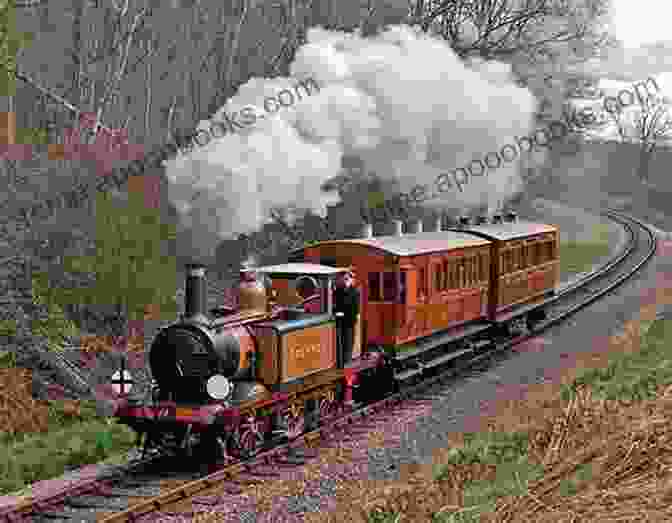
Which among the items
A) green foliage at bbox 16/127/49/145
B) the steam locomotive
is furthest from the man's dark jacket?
green foliage at bbox 16/127/49/145

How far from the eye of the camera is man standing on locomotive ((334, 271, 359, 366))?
504 inches

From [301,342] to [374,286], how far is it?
2.69 meters

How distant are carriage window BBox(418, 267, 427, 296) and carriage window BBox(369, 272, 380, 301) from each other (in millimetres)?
1096

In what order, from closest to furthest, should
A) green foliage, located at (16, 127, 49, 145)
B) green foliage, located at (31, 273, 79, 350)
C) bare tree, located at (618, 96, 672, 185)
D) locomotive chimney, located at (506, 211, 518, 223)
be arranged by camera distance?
green foliage, located at (31, 273, 79, 350) < green foliage, located at (16, 127, 49, 145) < locomotive chimney, located at (506, 211, 518, 223) < bare tree, located at (618, 96, 672, 185)

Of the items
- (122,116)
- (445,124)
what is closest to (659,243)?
(445,124)

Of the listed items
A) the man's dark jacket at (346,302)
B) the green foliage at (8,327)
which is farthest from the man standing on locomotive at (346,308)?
the green foliage at (8,327)

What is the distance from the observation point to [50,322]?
631 inches

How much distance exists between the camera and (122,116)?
2738cm

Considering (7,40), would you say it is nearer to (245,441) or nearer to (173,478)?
(245,441)

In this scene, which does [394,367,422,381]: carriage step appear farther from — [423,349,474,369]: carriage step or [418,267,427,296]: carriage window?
[418,267,427,296]: carriage window

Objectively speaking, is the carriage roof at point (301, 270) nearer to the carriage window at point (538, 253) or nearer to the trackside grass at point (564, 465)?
the trackside grass at point (564, 465)

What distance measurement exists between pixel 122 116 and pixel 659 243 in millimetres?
28377

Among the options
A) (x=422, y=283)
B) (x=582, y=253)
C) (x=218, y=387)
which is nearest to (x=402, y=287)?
(x=422, y=283)

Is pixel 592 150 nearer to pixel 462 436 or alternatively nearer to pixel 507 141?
pixel 507 141
